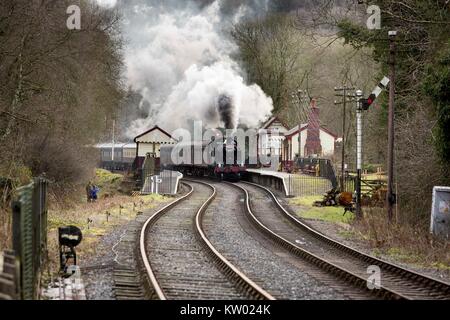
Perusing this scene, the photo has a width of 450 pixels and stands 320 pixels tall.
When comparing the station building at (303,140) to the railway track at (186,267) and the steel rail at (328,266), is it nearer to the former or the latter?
the railway track at (186,267)

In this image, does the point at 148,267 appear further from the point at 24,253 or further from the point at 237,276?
the point at 24,253

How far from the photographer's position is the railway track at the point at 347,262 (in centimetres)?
889

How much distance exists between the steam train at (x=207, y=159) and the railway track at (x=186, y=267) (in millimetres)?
21464

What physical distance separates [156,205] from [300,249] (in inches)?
470

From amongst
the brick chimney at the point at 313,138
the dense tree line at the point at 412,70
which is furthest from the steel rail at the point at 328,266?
the brick chimney at the point at 313,138

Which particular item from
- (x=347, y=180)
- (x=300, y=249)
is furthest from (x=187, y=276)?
(x=347, y=180)

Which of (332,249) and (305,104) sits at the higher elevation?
(305,104)

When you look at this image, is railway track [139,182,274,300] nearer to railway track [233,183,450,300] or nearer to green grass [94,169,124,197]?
railway track [233,183,450,300]

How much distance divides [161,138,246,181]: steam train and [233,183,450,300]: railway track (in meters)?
19.0

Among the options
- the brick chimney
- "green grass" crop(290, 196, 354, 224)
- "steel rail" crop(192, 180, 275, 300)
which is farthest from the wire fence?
the brick chimney

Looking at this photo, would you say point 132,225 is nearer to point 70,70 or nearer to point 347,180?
point 70,70

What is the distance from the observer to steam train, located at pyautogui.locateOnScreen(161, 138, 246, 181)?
3934 centimetres

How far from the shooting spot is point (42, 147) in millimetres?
22312

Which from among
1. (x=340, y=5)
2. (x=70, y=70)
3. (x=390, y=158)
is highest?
(x=340, y=5)
